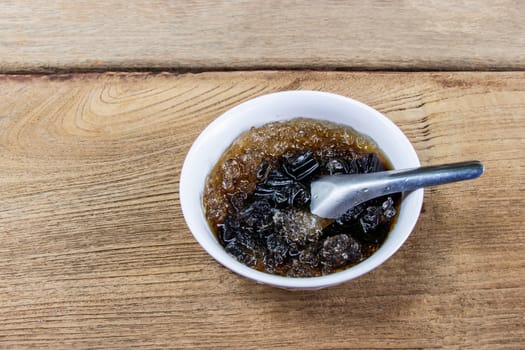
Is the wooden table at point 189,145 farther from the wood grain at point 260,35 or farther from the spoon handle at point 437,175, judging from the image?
the spoon handle at point 437,175

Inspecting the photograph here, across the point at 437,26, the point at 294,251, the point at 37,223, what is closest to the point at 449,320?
the point at 294,251

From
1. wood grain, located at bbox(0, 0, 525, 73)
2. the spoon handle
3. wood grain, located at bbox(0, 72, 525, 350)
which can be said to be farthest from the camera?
wood grain, located at bbox(0, 0, 525, 73)

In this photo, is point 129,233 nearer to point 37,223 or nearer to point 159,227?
point 159,227

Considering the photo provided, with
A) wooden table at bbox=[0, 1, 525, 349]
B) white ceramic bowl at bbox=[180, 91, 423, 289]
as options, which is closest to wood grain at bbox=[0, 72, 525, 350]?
wooden table at bbox=[0, 1, 525, 349]

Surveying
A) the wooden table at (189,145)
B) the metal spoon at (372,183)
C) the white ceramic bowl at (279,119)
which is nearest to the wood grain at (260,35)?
the wooden table at (189,145)

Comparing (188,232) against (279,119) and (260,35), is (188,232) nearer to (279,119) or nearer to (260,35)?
(279,119)

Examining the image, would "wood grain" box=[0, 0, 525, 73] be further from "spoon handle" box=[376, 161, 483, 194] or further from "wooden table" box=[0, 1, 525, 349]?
"spoon handle" box=[376, 161, 483, 194]
